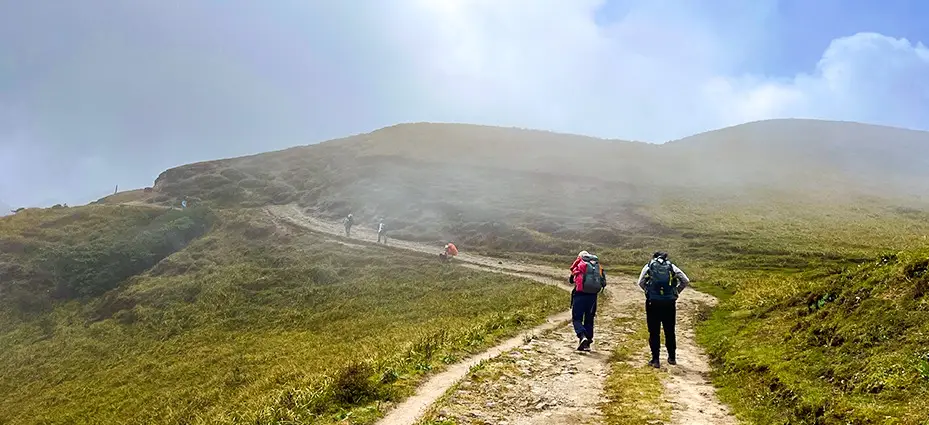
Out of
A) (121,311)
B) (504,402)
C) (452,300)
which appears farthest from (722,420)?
(121,311)

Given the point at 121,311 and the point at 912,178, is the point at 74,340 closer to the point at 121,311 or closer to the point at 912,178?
the point at 121,311

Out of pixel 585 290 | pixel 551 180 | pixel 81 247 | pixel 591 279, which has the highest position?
pixel 551 180

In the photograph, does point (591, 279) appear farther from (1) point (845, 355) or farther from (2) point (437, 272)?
(2) point (437, 272)

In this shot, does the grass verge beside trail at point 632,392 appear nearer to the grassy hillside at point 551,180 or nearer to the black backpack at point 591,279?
the black backpack at point 591,279

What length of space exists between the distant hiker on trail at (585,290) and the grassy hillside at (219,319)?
331 centimetres

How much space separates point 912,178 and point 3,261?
465ft

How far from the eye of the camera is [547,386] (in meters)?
12.7

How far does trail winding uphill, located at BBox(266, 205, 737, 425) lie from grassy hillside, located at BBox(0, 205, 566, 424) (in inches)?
38.3

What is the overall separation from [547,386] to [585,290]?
4568 millimetres

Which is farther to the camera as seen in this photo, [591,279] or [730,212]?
[730,212]

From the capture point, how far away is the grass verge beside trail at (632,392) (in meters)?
10.3

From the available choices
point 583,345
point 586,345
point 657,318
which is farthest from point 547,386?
point 586,345

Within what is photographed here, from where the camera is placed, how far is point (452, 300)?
34.8 meters

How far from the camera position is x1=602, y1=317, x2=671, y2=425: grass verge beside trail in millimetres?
10297
